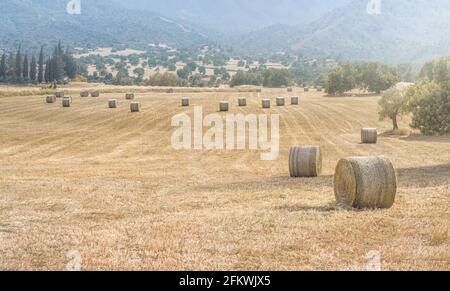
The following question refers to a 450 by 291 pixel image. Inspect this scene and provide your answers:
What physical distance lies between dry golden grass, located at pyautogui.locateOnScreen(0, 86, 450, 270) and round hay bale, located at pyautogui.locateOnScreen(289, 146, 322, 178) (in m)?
0.52

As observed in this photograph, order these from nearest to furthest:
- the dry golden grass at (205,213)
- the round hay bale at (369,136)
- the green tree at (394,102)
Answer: the dry golden grass at (205,213), the round hay bale at (369,136), the green tree at (394,102)

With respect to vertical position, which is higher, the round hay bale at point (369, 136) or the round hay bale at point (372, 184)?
the round hay bale at point (372, 184)

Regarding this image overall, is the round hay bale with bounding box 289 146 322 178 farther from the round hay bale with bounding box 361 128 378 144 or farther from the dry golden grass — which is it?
the round hay bale with bounding box 361 128 378 144

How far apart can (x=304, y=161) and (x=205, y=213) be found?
424 inches

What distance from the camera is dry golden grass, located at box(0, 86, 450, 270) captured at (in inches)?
437

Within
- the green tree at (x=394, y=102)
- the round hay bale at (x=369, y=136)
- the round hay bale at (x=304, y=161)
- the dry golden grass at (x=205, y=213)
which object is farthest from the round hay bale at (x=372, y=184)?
the green tree at (x=394, y=102)

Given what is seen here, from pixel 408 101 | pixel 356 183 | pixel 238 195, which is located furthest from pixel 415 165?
pixel 408 101

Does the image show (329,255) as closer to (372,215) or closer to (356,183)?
(372,215)

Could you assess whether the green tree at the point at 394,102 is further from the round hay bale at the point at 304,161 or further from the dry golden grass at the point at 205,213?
the round hay bale at the point at 304,161

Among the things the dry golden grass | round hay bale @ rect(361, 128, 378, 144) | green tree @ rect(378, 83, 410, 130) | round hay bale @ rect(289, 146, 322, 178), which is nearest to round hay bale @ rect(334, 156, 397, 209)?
the dry golden grass

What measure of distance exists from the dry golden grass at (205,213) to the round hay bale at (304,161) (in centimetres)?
52

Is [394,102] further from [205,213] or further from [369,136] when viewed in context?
[205,213]

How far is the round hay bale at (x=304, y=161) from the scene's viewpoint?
25.9m
